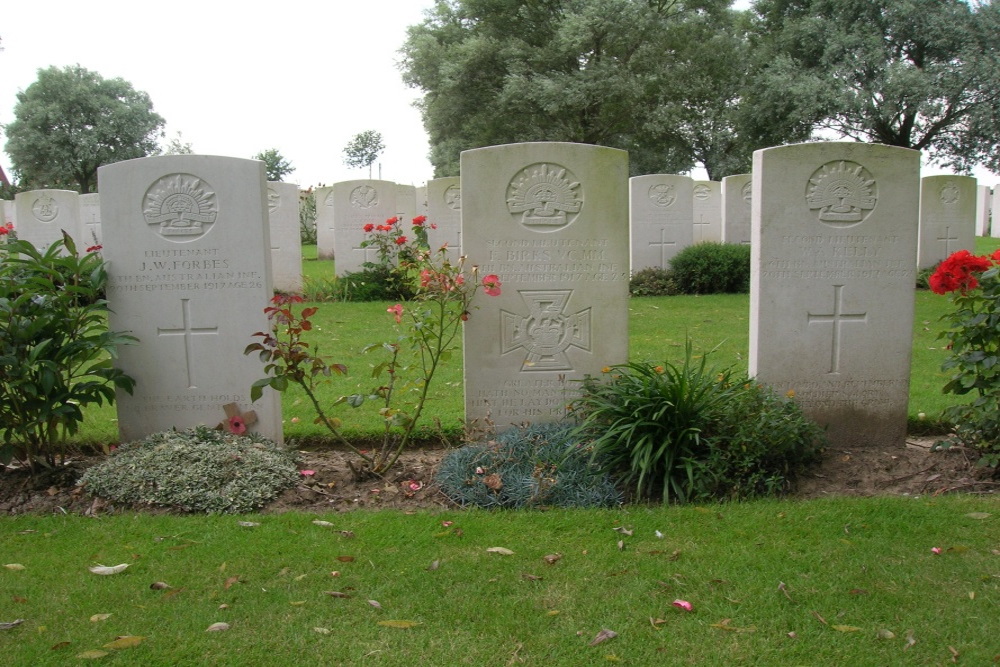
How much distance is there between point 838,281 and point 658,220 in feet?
30.5

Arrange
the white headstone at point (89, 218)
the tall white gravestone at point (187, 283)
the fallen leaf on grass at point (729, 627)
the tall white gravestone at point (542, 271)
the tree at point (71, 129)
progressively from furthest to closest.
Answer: the tree at point (71, 129) < the white headstone at point (89, 218) < the tall white gravestone at point (542, 271) < the tall white gravestone at point (187, 283) < the fallen leaf on grass at point (729, 627)

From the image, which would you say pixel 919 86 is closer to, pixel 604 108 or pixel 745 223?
pixel 745 223

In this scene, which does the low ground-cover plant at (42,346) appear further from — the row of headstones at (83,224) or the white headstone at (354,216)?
the white headstone at (354,216)

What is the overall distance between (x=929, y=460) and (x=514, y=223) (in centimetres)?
293

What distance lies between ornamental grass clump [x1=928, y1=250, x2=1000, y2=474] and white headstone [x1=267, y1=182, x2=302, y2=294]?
10.7 m

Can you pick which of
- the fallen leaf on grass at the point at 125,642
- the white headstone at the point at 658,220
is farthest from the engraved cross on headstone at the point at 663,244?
the fallen leaf on grass at the point at 125,642

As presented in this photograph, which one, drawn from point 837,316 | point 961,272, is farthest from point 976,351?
point 837,316

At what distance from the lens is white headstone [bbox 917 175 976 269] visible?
14.1m

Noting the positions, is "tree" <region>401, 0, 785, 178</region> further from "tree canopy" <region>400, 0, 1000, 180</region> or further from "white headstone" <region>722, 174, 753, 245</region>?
"white headstone" <region>722, 174, 753, 245</region>

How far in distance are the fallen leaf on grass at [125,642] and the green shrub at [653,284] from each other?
1109cm

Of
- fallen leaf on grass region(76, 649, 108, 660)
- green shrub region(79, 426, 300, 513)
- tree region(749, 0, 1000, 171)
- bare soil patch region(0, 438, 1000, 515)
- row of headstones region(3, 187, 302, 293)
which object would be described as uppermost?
tree region(749, 0, 1000, 171)

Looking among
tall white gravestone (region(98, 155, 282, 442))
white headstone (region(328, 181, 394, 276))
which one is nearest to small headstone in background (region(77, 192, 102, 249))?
white headstone (region(328, 181, 394, 276))

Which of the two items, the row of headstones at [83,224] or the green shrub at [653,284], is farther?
the row of headstones at [83,224]

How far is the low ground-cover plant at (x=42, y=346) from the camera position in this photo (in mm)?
4383
